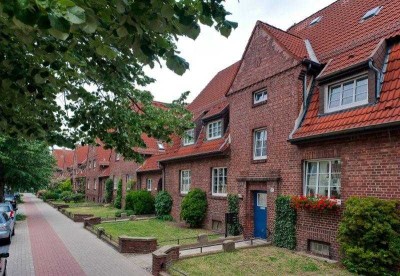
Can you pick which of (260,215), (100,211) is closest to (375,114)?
(260,215)

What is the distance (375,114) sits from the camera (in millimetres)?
9961

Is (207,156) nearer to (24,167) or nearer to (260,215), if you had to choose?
(260,215)

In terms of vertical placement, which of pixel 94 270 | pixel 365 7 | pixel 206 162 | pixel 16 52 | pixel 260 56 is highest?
pixel 365 7

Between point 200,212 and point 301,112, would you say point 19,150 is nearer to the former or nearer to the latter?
point 200,212

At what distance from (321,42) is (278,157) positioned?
5138mm

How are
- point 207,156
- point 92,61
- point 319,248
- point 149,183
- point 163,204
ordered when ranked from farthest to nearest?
point 149,183 < point 163,204 < point 207,156 < point 319,248 < point 92,61

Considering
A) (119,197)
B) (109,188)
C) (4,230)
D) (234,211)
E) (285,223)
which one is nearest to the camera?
(285,223)

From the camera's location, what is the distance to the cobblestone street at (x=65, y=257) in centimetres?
1090

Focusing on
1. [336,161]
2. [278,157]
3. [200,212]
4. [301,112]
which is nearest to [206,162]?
[200,212]

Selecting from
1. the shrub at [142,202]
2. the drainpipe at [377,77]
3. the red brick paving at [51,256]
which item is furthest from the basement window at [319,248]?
the shrub at [142,202]

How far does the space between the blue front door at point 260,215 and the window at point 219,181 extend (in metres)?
2.58

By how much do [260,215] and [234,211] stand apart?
4.96 ft

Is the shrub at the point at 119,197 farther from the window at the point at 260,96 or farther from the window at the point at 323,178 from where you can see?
the window at the point at 323,178

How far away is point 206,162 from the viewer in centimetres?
1889
